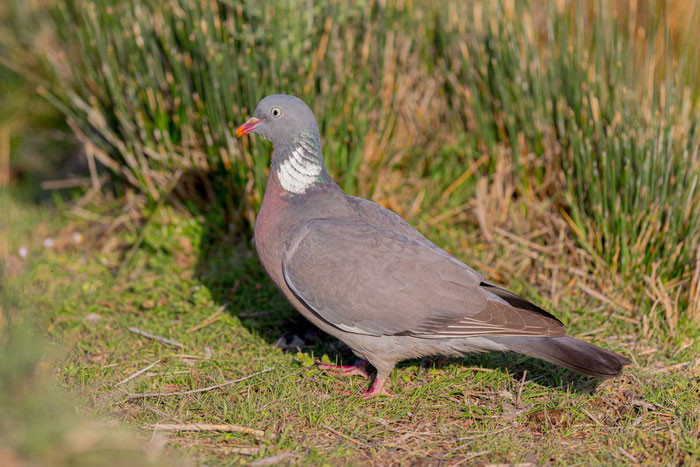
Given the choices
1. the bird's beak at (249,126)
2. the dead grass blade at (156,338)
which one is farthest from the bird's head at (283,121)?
the dead grass blade at (156,338)

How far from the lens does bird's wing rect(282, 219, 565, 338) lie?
127 inches

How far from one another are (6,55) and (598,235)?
18.8 ft

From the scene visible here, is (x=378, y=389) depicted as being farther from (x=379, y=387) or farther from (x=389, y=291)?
(x=389, y=291)

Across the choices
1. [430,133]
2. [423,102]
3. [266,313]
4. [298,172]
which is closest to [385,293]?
[298,172]

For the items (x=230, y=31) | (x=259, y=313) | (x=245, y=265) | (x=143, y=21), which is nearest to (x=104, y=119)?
(x=143, y=21)

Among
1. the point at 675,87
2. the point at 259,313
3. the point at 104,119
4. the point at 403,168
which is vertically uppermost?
the point at 675,87

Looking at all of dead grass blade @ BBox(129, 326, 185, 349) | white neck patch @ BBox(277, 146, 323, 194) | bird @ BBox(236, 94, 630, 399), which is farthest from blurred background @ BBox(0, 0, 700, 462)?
bird @ BBox(236, 94, 630, 399)

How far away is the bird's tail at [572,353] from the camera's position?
303 centimetres

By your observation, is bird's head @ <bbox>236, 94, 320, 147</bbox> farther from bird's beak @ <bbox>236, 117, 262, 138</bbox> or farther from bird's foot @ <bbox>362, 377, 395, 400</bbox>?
bird's foot @ <bbox>362, 377, 395, 400</bbox>

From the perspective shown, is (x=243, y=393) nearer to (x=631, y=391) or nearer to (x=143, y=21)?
(x=631, y=391)

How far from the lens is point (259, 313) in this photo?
13.7ft

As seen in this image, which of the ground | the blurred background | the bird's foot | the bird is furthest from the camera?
the blurred background

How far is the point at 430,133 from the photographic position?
17.4ft

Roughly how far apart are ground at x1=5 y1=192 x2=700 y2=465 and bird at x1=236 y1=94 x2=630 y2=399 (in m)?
0.31
